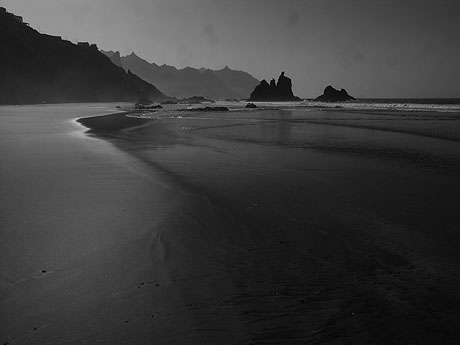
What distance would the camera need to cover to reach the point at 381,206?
8156mm

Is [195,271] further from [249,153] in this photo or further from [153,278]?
[249,153]

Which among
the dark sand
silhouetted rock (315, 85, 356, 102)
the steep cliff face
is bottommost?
the dark sand

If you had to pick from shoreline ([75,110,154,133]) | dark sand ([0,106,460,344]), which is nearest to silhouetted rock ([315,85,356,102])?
shoreline ([75,110,154,133])

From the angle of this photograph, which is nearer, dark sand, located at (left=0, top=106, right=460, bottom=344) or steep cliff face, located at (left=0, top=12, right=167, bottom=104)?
dark sand, located at (left=0, top=106, right=460, bottom=344)

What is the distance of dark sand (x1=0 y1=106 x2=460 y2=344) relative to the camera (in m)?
3.79

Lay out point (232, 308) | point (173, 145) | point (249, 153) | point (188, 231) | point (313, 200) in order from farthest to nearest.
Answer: point (173, 145) < point (249, 153) < point (313, 200) < point (188, 231) < point (232, 308)

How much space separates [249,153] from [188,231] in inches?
397

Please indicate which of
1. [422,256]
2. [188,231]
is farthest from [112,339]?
[422,256]

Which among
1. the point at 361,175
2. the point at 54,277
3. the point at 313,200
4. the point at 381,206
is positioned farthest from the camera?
the point at 361,175

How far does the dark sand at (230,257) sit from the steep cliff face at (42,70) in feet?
458

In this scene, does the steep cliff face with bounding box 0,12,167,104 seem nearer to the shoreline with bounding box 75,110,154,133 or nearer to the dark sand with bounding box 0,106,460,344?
the shoreline with bounding box 75,110,154,133

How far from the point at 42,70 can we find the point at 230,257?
179 m

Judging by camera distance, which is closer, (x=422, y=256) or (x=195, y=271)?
(x=195, y=271)

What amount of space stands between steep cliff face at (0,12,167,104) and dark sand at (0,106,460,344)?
458 ft
